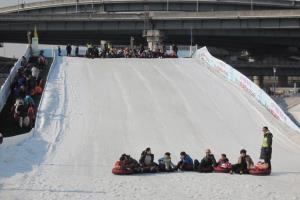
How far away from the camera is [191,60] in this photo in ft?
135

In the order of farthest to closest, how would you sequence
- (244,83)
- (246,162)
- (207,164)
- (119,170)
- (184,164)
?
(244,83) → (184,164) → (207,164) → (246,162) → (119,170)

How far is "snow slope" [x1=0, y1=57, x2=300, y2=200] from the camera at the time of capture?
15.3 metres

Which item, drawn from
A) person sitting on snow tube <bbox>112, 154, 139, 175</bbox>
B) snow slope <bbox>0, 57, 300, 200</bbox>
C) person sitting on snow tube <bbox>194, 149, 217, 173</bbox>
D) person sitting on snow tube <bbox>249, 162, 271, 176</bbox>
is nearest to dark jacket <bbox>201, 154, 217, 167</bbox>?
person sitting on snow tube <bbox>194, 149, 217, 173</bbox>

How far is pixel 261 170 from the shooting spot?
693 inches

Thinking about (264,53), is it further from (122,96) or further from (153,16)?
(122,96)

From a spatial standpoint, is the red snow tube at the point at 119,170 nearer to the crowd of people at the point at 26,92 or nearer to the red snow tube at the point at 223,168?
the red snow tube at the point at 223,168

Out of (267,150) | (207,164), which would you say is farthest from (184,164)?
(267,150)

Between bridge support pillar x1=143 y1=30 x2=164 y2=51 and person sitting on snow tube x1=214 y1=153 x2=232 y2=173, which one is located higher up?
bridge support pillar x1=143 y1=30 x2=164 y2=51

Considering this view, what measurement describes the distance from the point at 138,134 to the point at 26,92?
691 centimetres

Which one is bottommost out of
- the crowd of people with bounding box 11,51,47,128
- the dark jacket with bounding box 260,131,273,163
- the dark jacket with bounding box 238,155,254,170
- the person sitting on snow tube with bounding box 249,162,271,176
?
the person sitting on snow tube with bounding box 249,162,271,176

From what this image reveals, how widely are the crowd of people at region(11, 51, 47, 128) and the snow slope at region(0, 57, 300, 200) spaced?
57 cm

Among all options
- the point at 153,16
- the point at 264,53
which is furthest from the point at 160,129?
the point at 264,53

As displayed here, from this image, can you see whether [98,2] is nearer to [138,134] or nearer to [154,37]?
[154,37]

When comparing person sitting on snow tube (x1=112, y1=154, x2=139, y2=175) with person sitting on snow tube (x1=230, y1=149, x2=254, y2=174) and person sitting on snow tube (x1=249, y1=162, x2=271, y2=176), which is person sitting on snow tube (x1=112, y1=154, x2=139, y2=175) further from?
person sitting on snow tube (x1=249, y1=162, x2=271, y2=176)
